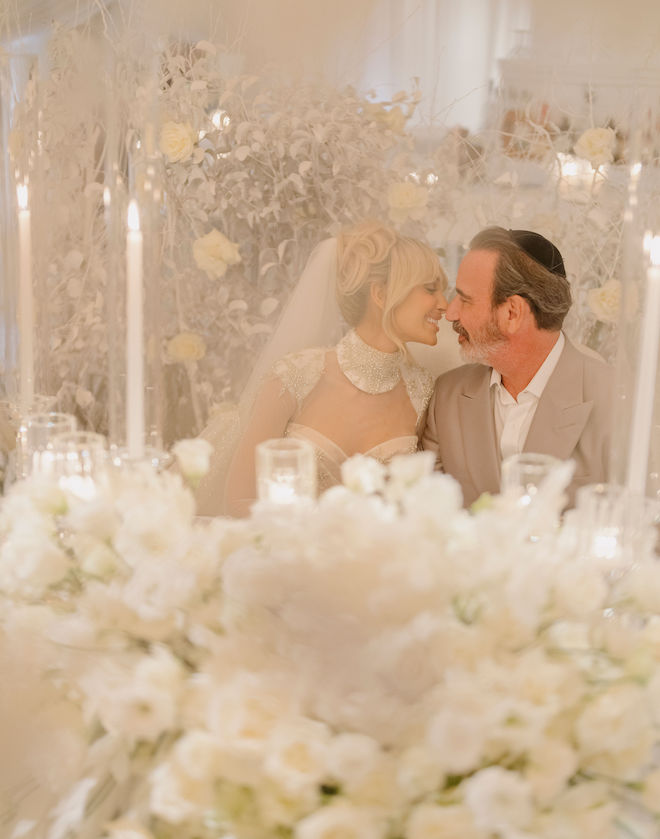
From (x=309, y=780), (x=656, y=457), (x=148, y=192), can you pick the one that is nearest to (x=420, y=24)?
(x=148, y=192)

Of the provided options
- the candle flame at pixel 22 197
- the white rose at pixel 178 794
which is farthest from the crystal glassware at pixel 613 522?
the candle flame at pixel 22 197

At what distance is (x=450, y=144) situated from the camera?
3.16 feet

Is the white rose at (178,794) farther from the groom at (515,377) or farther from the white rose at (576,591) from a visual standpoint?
the groom at (515,377)

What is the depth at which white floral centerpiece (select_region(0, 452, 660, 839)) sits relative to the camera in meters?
0.45

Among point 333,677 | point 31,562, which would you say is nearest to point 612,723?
point 333,677

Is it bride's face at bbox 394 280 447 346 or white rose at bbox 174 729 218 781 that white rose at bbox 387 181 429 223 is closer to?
bride's face at bbox 394 280 447 346

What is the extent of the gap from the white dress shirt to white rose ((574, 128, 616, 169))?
0.76 ft

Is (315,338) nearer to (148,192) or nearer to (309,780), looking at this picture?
A: (148,192)

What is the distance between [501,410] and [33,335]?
0.65 m

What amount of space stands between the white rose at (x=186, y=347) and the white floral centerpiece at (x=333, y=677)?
54 cm

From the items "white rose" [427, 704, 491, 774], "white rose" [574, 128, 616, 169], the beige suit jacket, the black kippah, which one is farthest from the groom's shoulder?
"white rose" [427, 704, 491, 774]

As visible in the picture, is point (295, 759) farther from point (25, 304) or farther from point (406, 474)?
point (25, 304)

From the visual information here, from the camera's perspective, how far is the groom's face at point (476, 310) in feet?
3.21

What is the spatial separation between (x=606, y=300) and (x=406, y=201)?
0.85 ft
